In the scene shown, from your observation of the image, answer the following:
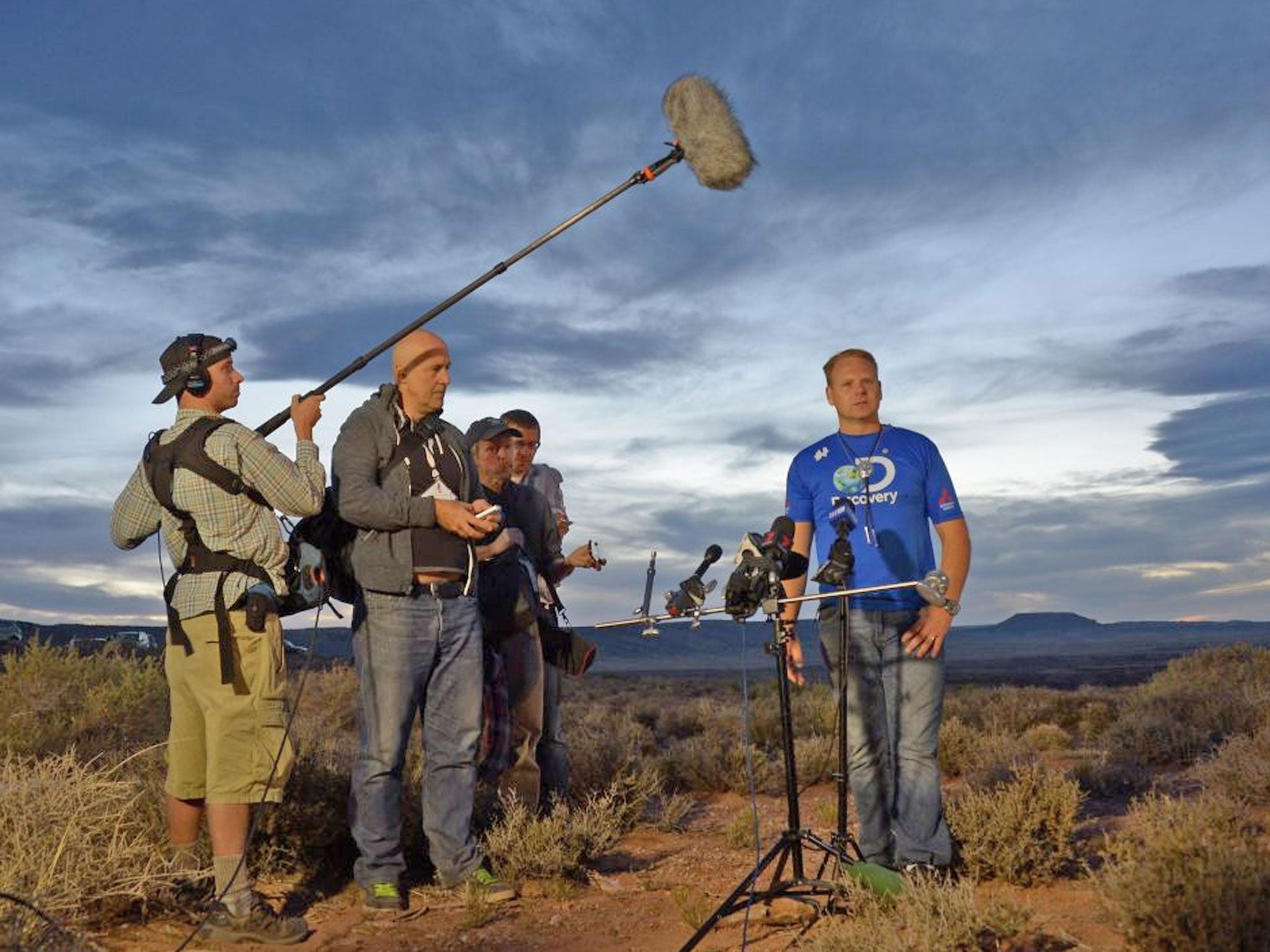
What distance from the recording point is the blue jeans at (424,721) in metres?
5.75

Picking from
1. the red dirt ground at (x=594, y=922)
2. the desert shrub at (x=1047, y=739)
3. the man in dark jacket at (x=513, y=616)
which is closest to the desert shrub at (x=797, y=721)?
the desert shrub at (x=1047, y=739)

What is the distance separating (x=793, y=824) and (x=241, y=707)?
2.32m

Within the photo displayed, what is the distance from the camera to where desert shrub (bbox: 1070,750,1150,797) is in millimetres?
9359

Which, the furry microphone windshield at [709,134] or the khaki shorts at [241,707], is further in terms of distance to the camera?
the furry microphone windshield at [709,134]

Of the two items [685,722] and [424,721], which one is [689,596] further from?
[685,722]

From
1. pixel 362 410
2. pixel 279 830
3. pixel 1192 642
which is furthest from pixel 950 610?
pixel 1192 642

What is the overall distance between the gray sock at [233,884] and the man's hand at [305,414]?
5.99ft

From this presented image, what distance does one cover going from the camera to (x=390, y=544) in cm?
→ 572

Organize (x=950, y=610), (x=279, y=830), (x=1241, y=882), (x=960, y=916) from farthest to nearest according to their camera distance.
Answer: (x=279, y=830) → (x=950, y=610) → (x=960, y=916) → (x=1241, y=882)

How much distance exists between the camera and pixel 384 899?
229 inches

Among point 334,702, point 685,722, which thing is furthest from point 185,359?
point 685,722

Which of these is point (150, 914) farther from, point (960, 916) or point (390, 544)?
point (960, 916)

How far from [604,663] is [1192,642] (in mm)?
49991

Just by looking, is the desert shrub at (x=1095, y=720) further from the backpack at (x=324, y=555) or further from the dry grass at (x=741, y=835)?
the backpack at (x=324, y=555)
